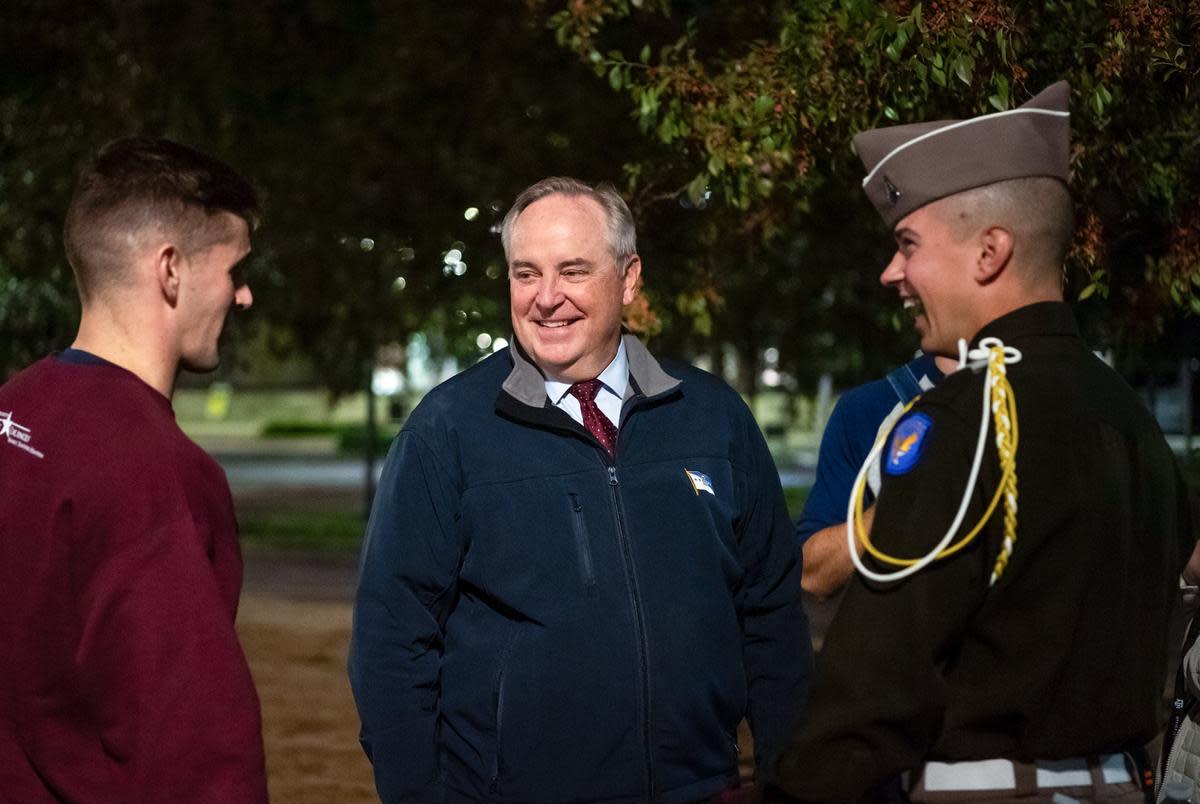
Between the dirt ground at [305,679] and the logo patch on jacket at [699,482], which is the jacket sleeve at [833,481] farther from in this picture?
the dirt ground at [305,679]


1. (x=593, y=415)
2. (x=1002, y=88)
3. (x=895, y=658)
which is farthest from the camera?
(x=1002, y=88)

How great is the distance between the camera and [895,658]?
2307 millimetres

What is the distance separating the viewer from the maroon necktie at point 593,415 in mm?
3701

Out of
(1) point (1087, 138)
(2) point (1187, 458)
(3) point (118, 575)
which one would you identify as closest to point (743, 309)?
(2) point (1187, 458)

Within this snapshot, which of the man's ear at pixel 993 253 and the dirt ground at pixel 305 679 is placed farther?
the dirt ground at pixel 305 679

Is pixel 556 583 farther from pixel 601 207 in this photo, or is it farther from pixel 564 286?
pixel 601 207

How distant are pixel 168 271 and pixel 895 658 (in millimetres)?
1317

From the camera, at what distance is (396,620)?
137 inches

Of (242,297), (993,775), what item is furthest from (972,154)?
(242,297)

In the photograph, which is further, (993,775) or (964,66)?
(964,66)

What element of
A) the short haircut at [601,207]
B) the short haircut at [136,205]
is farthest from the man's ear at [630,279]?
the short haircut at [136,205]

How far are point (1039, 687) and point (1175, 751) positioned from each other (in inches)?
47.3

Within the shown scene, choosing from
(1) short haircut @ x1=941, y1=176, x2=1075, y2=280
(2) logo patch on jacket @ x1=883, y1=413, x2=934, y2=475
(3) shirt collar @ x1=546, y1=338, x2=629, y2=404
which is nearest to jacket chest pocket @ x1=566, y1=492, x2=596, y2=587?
(3) shirt collar @ x1=546, y1=338, x2=629, y2=404

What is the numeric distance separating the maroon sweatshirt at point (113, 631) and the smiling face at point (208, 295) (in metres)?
0.27
